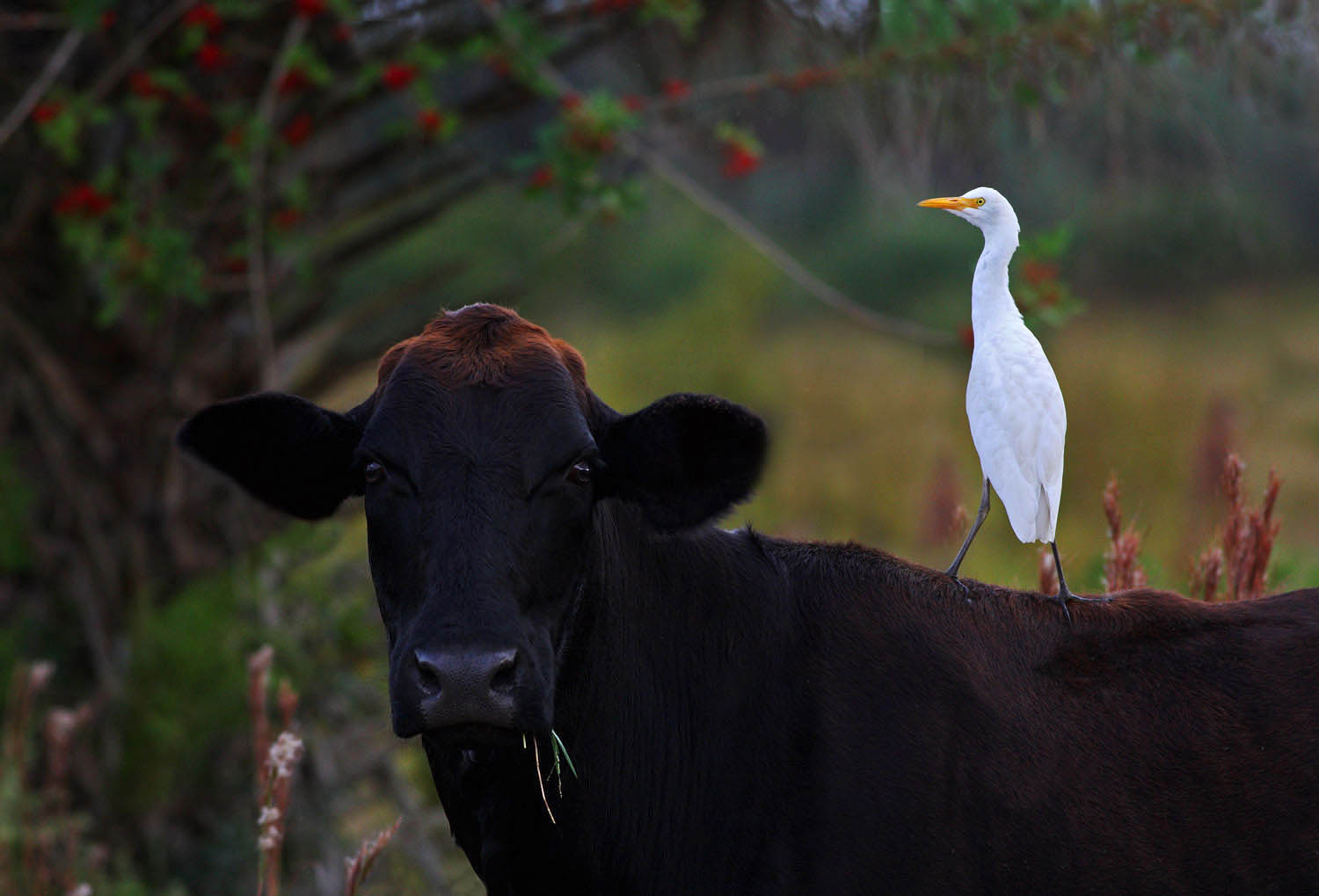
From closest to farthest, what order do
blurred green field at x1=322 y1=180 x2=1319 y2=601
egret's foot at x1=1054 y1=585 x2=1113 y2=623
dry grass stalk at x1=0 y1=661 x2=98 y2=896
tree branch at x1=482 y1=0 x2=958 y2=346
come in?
egret's foot at x1=1054 y1=585 x2=1113 y2=623, dry grass stalk at x1=0 y1=661 x2=98 y2=896, tree branch at x1=482 y1=0 x2=958 y2=346, blurred green field at x1=322 y1=180 x2=1319 y2=601

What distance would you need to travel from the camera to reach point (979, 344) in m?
2.71

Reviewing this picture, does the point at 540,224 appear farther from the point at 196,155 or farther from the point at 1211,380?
the point at 196,155

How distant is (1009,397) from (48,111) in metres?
5.29

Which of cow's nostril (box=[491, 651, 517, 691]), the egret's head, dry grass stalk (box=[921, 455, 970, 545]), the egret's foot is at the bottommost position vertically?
dry grass stalk (box=[921, 455, 970, 545])

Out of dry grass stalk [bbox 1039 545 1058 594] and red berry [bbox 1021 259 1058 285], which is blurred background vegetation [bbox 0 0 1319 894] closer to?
red berry [bbox 1021 259 1058 285]

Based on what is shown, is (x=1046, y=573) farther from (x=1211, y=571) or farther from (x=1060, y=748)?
(x=1060, y=748)

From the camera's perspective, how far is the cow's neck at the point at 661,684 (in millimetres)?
3113

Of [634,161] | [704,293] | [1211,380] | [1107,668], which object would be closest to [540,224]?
[704,293]

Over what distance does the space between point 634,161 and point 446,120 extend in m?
1.64

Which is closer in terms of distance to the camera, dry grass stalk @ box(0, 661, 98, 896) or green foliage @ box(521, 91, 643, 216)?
dry grass stalk @ box(0, 661, 98, 896)

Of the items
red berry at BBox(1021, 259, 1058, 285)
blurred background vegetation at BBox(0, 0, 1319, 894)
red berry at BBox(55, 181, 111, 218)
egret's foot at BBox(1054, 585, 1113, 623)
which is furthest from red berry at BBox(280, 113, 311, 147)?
egret's foot at BBox(1054, 585, 1113, 623)

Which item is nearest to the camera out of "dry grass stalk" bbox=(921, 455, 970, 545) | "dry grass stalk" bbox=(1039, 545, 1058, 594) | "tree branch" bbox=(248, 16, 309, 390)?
"dry grass stalk" bbox=(1039, 545, 1058, 594)

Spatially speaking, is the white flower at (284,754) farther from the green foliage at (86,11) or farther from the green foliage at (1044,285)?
the green foliage at (86,11)

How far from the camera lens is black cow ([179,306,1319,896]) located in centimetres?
291
